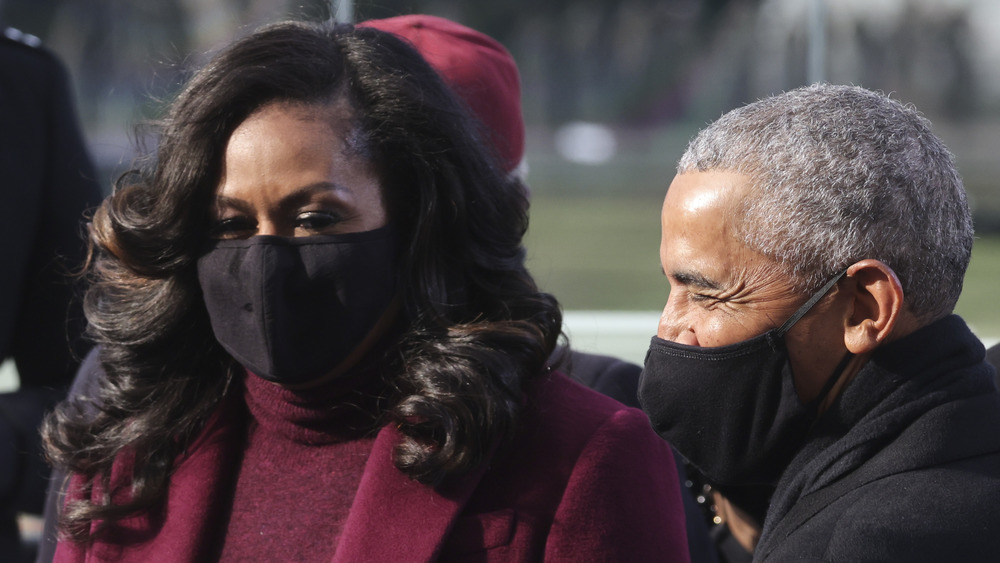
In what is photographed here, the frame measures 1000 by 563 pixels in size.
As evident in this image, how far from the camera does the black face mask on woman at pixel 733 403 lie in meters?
1.52

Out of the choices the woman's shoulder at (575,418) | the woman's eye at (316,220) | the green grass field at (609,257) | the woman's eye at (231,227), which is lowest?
the green grass field at (609,257)

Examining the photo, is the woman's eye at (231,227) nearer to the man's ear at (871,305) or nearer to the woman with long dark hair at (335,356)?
the woman with long dark hair at (335,356)

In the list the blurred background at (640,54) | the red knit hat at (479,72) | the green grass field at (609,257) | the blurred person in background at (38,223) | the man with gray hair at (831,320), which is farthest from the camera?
the green grass field at (609,257)

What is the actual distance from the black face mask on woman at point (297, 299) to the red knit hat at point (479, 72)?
701 millimetres

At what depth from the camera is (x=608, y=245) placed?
429 inches

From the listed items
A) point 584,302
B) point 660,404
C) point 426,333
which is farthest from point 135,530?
point 584,302

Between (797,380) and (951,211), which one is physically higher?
(951,211)

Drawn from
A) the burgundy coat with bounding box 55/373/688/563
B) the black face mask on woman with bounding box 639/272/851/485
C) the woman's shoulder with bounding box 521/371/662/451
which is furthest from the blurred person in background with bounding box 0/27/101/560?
the black face mask on woman with bounding box 639/272/851/485

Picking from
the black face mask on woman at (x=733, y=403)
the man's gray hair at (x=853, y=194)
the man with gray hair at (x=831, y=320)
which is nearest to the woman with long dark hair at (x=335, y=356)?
the black face mask on woman at (x=733, y=403)

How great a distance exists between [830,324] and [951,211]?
234mm

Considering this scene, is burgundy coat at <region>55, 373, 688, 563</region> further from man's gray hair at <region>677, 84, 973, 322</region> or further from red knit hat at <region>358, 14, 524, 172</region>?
red knit hat at <region>358, 14, 524, 172</region>

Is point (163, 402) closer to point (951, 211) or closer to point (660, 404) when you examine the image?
point (660, 404)

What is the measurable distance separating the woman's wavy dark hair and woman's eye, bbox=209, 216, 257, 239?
3 cm

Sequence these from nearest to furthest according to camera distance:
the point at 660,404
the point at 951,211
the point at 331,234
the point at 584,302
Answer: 1. the point at 951,211
2. the point at 660,404
3. the point at 331,234
4. the point at 584,302
